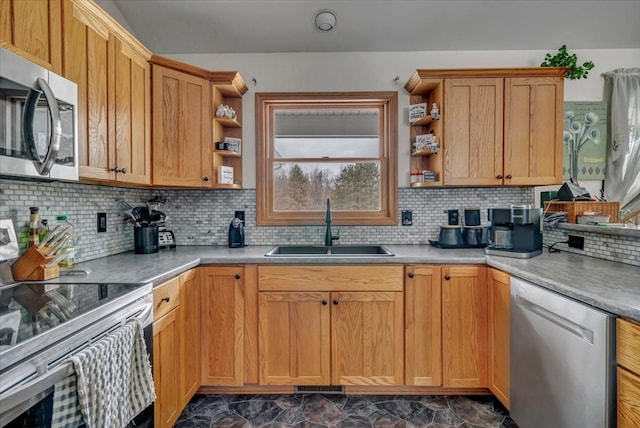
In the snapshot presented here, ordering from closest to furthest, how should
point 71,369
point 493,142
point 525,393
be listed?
point 71,369
point 525,393
point 493,142

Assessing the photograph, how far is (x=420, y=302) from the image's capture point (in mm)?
1922

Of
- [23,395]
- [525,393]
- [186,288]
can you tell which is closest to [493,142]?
[525,393]

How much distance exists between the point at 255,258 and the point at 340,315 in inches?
25.6

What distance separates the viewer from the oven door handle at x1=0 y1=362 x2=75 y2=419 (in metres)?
0.71

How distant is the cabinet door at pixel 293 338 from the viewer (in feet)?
6.33

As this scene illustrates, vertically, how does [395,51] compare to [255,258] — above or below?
above

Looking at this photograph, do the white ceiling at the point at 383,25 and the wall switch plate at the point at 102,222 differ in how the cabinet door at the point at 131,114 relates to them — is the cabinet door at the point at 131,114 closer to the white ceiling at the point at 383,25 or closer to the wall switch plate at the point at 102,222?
the wall switch plate at the point at 102,222

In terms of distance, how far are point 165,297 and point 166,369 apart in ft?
1.19

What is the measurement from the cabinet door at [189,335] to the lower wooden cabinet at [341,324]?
40cm

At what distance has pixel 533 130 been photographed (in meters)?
2.19

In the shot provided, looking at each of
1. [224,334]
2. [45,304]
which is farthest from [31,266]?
[224,334]

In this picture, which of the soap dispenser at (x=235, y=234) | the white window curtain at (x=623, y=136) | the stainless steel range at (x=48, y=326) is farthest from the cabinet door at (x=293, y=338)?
the white window curtain at (x=623, y=136)

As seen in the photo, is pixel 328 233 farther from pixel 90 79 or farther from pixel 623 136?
pixel 623 136

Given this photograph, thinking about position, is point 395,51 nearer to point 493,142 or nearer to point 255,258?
point 493,142
